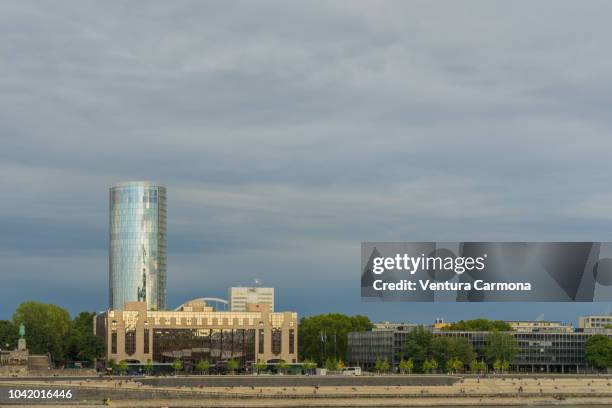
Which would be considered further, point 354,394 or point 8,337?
point 8,337

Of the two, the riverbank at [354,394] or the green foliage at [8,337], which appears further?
the green foliage at [8,337]

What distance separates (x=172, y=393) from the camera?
157 m

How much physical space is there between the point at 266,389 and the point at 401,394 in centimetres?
2025

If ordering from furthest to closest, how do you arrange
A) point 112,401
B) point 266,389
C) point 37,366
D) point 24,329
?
1. point 24,329
2. point 37,366
3. point 266,389
4. point 112,401

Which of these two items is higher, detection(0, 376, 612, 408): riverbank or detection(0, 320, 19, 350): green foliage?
detection(0, 320, 19, 350): green foliage

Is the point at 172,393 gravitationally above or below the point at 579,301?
below

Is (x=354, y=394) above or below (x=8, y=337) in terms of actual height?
below

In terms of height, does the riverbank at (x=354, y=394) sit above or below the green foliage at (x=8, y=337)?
below

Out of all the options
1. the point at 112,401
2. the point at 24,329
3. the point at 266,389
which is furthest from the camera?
the point at 24,329

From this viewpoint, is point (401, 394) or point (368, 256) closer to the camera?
point (368, 256)

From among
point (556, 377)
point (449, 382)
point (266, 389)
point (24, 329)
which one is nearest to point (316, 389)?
point (266, 389)

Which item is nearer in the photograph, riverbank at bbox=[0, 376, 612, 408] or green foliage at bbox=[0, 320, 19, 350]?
riverbank at bbox=[0, 376, 612, 408]

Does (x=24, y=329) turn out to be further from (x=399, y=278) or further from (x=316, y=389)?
(x=399, y=278)

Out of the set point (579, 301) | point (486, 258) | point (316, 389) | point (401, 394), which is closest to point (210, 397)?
point (316, 389)
